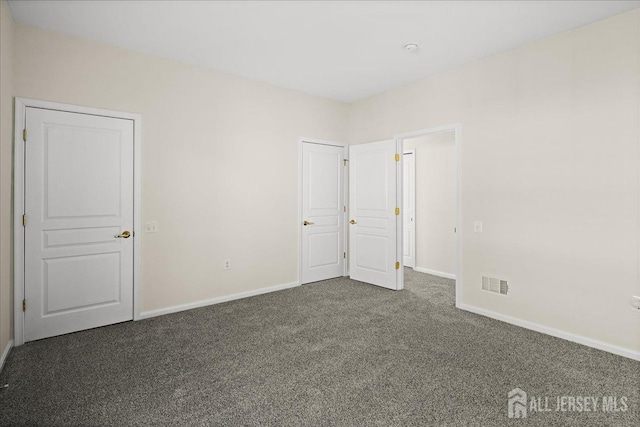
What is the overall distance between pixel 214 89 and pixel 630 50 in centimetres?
418

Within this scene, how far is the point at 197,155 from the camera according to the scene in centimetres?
404

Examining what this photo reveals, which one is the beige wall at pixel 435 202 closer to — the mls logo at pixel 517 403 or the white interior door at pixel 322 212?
the white interior door at pixel 322 212

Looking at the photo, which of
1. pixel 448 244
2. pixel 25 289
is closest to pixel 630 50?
pixel 448 244

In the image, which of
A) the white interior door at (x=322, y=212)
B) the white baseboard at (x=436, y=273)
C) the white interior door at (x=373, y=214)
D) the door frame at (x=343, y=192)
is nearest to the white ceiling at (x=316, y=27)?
the door frame at (x=343, y=192)

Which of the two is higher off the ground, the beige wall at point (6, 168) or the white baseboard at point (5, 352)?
the beige wall at point (6, 168)

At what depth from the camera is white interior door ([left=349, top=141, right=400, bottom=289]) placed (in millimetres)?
4867

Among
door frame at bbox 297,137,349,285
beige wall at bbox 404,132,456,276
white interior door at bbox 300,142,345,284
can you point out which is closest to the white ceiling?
door frame at bbox 297,137,349,285

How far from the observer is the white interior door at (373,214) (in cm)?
487

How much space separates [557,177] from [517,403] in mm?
2175

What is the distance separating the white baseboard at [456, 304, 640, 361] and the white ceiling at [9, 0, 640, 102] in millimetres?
2869

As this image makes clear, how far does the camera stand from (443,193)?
5.81 metres

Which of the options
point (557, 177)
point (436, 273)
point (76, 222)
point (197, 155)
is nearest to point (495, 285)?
point (557, 177)

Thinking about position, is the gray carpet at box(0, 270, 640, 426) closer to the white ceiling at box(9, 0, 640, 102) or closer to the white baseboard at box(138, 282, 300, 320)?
the white baseboard at box(138, 282, 300, 320)

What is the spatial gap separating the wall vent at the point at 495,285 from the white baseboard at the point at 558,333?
0.25 meters
